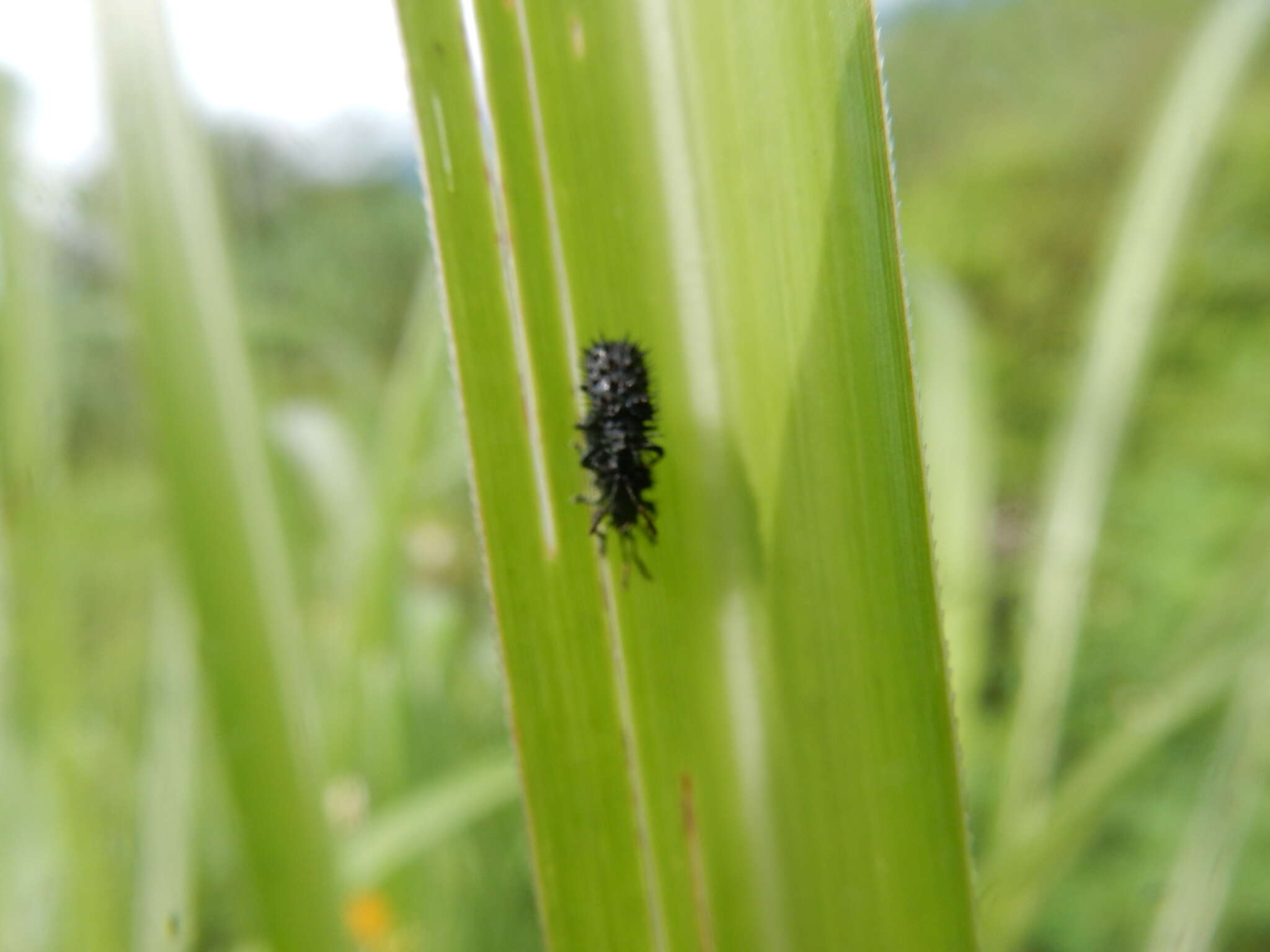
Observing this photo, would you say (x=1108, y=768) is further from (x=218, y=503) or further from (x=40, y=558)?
(x=40, y=558)

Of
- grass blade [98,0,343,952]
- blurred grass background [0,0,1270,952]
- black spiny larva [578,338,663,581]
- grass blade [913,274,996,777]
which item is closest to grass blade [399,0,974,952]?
black spiny larva [578,338,663,581]

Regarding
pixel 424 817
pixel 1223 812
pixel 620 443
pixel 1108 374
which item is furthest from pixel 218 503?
pixel 1108 374

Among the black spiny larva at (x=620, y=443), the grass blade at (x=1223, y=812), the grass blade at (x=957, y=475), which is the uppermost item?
the black spiny larva at (x=620, y=443)

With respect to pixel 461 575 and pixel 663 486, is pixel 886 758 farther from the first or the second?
pixel 461 575

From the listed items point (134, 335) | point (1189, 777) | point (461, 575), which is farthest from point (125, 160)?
point (461, 575)

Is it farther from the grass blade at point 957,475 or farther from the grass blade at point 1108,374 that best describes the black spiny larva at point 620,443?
the grass blade at point 957,475

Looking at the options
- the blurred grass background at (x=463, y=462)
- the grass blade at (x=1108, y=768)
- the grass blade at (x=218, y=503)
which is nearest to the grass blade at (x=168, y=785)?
the blurred grass background at (x=463, y=462)
